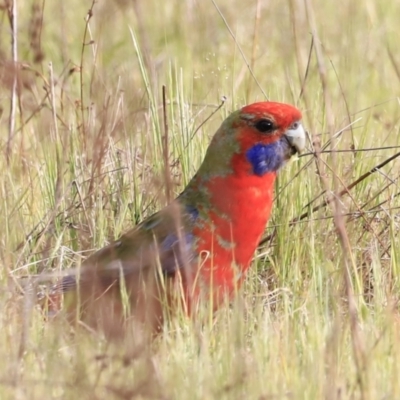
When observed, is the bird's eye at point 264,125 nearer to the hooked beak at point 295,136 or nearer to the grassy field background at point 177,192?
the hooked beak at point 295,136

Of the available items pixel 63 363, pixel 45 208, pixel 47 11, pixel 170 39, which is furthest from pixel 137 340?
pixel 47 11

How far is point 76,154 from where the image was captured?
443 centimetres

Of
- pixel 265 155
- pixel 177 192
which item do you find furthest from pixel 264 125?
pixel 177 192

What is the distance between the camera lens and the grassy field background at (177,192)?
8.91 feet

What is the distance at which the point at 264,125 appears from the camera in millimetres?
3723

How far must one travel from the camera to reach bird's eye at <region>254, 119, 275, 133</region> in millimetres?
3713

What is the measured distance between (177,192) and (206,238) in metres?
0.79

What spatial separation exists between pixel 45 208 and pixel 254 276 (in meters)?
0.90

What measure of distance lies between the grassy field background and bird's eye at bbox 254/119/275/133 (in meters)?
0.19

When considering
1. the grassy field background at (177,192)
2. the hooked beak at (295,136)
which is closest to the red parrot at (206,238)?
the hooked beak at (295,136)

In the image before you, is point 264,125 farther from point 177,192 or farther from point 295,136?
point 177,192

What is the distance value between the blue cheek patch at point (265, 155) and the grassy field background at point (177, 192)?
16cm

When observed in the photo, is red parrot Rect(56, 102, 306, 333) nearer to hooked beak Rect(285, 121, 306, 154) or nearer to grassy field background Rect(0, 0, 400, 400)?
hooked beak Rect(285, 121, 306, 154)

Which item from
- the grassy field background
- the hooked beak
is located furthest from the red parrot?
the grassy field background
